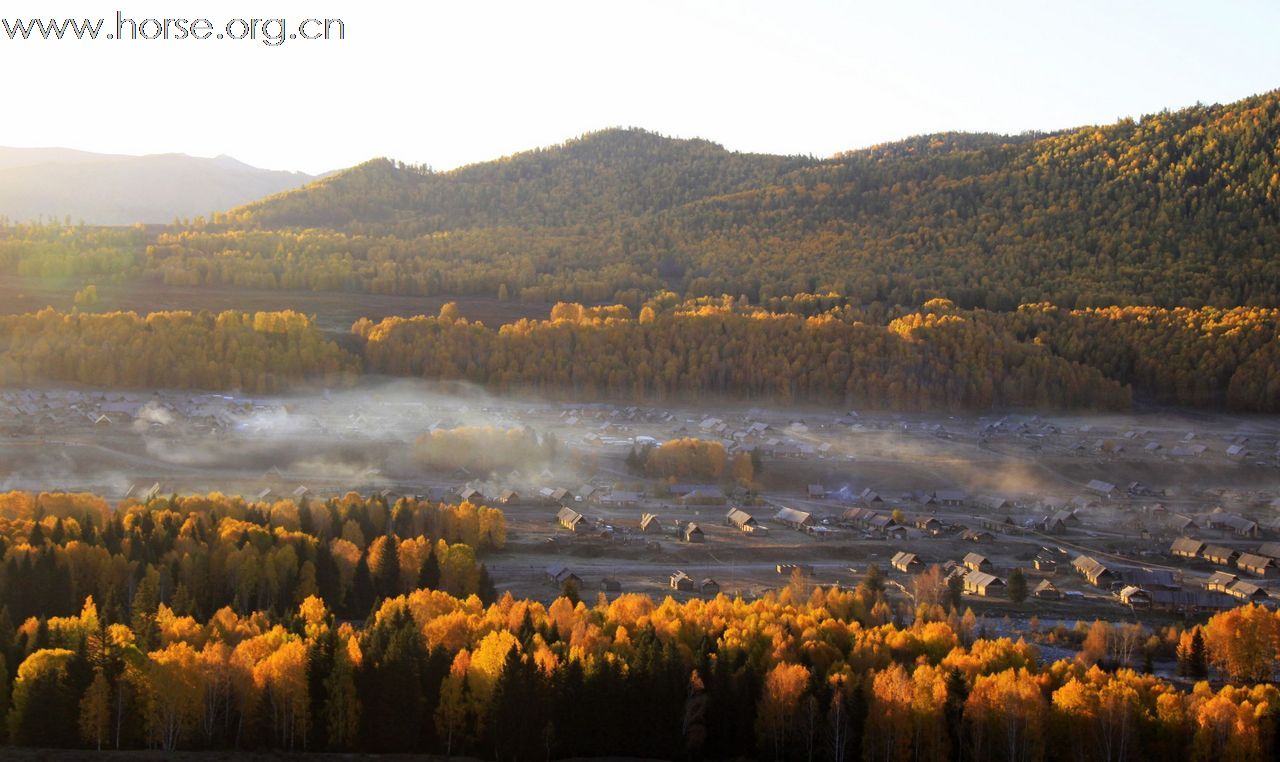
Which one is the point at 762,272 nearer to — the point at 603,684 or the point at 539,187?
the point at 539,187

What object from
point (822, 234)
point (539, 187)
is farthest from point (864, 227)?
point (539, 187)

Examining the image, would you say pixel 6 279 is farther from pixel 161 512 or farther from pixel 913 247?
pixel 913 247

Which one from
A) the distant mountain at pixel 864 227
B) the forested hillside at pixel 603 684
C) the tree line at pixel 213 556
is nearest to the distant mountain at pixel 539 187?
the distant mountain at pixel 864 227

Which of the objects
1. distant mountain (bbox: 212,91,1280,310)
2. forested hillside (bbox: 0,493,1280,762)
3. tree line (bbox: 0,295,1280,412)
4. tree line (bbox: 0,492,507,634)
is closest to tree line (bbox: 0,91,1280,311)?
distant mountain (bbox: 212,91,1280,310)

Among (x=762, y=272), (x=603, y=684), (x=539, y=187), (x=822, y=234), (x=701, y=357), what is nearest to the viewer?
(x=603, y=684)

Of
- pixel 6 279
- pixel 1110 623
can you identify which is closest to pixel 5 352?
pixel 6 279

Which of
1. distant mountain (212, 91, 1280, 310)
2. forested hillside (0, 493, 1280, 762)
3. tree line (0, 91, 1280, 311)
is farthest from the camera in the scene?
distant mountain (212, 91, 1280, 310)

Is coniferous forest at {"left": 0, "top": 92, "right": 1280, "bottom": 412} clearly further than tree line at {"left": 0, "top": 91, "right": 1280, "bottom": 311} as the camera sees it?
No

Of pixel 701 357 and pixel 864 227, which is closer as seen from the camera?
pixel 701 357

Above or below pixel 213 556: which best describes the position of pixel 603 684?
below

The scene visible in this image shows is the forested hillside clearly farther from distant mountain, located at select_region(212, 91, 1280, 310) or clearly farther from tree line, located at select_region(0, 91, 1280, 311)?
distant mountain, located at select_region(212, 91, 1280, 310)

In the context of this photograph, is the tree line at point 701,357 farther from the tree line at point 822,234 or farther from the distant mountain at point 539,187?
the distant mountain at point 539,187
